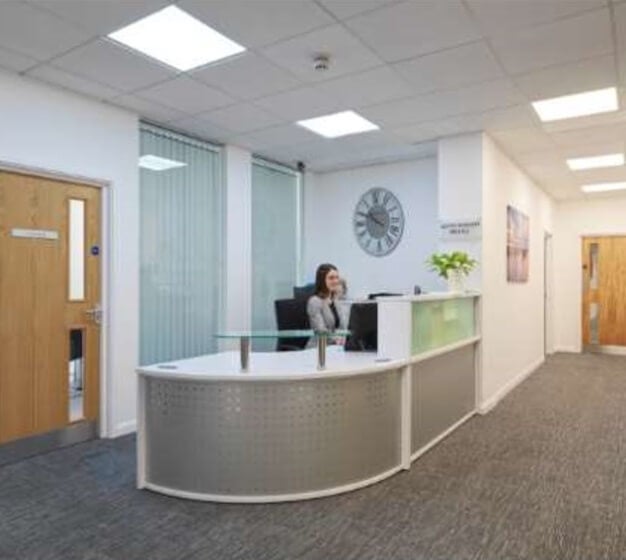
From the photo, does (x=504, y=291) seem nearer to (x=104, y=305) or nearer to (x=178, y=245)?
(x=178, y=245)

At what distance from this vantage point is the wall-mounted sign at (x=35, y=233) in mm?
3729

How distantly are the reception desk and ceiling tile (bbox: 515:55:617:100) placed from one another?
193cm

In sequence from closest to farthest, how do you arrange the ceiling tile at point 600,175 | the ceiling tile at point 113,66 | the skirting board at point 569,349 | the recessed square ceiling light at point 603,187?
1. the ceiling tile at point 113,66
2. the ceiling tile at point 600,175
3. the recessed square ceiling light at point 603,187
4. the skirting board at point 569,349

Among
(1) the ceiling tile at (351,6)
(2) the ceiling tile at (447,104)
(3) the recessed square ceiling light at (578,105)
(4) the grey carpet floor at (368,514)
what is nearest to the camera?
(4) the grey carpet floor at (368,514)

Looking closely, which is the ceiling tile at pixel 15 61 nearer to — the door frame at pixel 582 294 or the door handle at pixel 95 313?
the door handle at pixel 95 313

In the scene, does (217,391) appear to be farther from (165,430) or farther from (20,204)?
(20,204)

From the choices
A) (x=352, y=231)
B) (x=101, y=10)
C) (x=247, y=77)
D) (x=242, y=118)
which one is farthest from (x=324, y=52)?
(x=352, y=231)

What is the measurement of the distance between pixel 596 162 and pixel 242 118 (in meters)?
4.34

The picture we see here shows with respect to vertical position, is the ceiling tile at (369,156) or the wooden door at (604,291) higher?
the ceiling tile at (369,156)

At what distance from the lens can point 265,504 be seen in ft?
9.74

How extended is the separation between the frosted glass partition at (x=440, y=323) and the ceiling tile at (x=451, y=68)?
Result: 1.60 metres

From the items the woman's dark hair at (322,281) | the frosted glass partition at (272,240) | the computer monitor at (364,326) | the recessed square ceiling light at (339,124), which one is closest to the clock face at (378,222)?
the frosted glass partition at (272,240)

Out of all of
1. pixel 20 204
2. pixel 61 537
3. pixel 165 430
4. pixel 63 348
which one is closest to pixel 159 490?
pixel 165 430

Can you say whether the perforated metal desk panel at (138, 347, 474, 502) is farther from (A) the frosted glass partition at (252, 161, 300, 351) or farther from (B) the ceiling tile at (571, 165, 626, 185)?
(B) the ceiling tile at (571, 165, 626, 185)
